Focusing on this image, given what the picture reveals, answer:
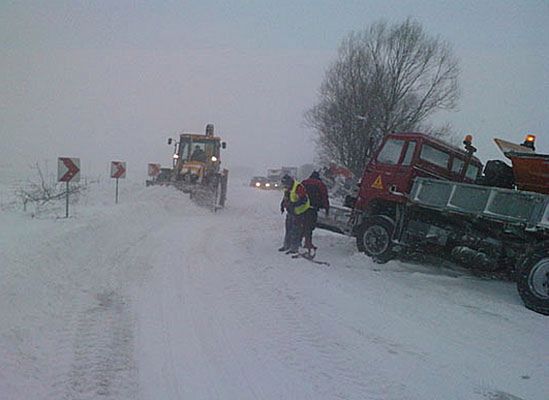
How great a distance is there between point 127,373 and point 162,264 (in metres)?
4.25

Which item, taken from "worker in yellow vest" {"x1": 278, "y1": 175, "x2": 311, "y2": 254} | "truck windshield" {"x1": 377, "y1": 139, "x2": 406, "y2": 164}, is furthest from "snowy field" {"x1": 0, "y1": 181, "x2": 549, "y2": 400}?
"truck windshield" {"x1": 377, "y1": 139, "x2": 406, "y2": 164}

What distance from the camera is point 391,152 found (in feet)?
35.6

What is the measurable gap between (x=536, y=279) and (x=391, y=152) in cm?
445

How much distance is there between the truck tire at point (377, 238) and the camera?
10.2m

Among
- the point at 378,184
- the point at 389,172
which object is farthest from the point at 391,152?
the point at 378,184

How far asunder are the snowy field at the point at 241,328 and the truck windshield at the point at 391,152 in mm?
2616

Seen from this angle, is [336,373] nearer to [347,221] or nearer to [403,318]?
[403,318]

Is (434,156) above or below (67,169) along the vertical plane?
above

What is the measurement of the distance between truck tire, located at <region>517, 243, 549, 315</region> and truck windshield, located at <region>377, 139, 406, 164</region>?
393 centimetres

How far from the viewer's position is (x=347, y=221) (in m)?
12.0

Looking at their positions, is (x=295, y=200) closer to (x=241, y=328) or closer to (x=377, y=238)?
(x=377, y=238)

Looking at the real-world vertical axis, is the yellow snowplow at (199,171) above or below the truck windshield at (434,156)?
below

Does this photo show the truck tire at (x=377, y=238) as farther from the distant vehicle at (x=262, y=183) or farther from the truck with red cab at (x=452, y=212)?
the distant vehicle at (x=262, y=183)

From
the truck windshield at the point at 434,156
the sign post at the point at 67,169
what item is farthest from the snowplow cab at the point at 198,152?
the truck windshield at the point at 434,156
